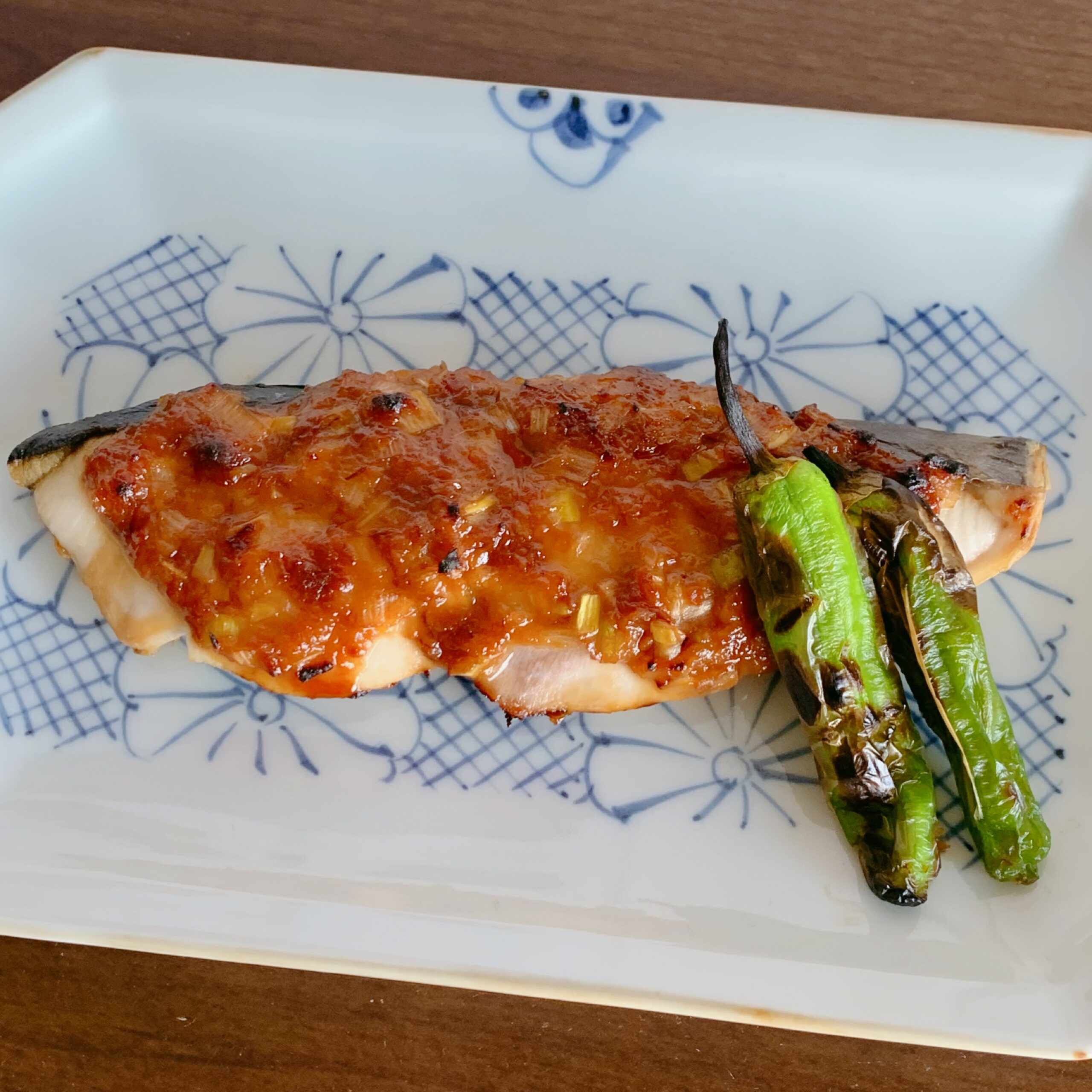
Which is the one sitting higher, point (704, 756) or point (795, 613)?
point (795, 613)

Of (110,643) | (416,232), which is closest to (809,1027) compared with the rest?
(110,643)

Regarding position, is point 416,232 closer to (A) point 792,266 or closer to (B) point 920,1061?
(A) point 792,266

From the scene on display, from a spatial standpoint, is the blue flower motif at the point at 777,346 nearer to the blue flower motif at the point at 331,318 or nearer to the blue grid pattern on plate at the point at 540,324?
the blue grid pattern on plate at the point at 540,324

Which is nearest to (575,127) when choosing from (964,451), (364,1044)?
(964,451)

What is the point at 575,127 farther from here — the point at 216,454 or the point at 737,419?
the point at 216,454

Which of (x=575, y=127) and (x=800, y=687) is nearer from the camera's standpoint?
(x=800, y=687)

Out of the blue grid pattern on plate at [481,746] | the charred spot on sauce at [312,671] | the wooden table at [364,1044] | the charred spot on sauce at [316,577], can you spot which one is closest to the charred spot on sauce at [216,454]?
the charred spot on sauce at [316,577]
